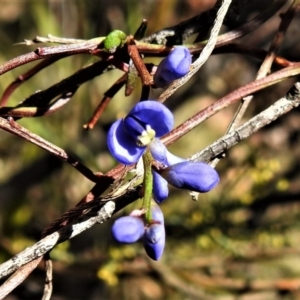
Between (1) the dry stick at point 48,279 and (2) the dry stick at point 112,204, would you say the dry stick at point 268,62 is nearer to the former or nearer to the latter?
(2) the dry stick at point 112,204

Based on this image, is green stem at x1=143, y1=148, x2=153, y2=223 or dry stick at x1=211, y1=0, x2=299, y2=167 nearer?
green stem at x1=143, y1=148, x2=153, y2=223

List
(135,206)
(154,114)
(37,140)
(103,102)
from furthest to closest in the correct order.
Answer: (135,206) < (103,102) < (37,140) < (154,114)

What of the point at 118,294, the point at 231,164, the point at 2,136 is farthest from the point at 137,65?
the point at 2,136

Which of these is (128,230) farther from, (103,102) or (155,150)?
(103,102)

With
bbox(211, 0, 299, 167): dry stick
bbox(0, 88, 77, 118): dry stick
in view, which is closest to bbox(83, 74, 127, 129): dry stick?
bbox(0, 88, 77, 118): dry stick

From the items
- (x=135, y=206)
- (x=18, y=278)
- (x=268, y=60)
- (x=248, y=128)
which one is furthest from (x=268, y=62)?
(x=135, y=206)

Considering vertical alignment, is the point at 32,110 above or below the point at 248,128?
above

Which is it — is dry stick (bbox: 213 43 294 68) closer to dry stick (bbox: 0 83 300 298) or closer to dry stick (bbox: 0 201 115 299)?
dry stick (bbox: 0 83 300 298)

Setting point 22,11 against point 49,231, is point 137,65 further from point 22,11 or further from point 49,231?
point 22,11
